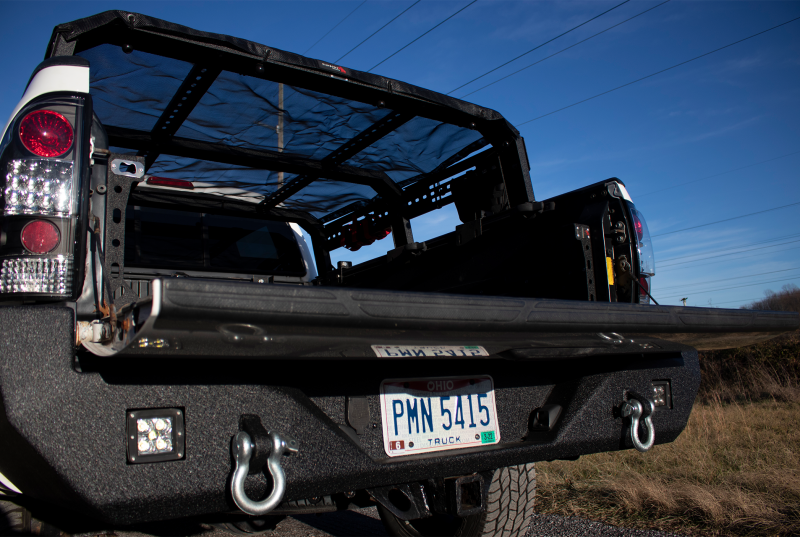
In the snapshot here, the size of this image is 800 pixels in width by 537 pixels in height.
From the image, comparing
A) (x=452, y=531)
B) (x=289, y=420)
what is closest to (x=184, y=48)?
(x=289, y=420)

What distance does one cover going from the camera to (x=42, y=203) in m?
1.38

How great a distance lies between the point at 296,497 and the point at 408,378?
53 centimetres

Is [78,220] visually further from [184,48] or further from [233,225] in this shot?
[233,225]

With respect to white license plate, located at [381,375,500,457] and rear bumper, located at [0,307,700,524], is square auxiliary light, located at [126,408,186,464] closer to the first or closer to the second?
rear bumper, located at [0,307,700,524]

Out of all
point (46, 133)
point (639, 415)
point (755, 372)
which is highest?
point (46, 133)

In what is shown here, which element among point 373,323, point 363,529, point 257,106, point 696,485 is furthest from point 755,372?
point 373,323

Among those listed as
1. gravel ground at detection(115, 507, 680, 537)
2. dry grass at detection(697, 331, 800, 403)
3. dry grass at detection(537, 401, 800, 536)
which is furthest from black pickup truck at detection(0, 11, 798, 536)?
dry grass at detection(697, 331, 800, 403)

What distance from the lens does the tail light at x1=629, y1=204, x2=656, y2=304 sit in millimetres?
2475

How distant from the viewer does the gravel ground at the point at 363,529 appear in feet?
10.2

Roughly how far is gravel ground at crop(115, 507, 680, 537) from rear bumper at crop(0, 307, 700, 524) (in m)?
1.64

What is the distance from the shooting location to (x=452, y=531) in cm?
252

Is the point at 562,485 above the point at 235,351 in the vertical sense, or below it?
below

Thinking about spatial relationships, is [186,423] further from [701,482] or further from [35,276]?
[701,482]

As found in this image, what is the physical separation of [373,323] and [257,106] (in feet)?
6.10
